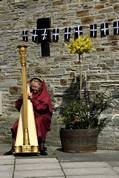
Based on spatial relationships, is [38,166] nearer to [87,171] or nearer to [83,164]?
[83,164]

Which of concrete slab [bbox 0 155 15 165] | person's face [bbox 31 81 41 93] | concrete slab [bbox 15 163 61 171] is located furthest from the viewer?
person's face [bbox 31 81 41 93]

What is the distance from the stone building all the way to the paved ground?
1401mm

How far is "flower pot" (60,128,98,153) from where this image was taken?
30.8ft

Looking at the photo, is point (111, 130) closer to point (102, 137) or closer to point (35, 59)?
point (102, 137)

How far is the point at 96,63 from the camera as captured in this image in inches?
407

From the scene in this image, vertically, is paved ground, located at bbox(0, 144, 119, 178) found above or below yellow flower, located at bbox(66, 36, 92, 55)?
below

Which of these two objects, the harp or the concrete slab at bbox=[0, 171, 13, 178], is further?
the harp

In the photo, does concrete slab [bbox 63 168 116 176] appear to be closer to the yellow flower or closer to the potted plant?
the potted plant

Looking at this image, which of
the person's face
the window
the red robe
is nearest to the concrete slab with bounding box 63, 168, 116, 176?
the red robe

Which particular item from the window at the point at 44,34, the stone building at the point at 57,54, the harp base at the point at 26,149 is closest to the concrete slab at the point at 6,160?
the harp base at the point at 26,149

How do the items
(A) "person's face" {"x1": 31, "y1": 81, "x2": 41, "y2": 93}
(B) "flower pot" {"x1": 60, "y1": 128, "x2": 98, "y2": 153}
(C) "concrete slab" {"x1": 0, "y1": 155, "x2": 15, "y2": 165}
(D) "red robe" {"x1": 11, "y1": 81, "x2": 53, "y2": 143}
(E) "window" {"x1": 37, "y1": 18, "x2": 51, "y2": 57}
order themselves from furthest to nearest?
(E) "window" {"x1": 37, "y1": 18, "x2": 51, "y2": 57}
(B) "flower pot" {"x1": 60, "y1": 128, "x2": 98, "y2": 153}
(A) "person's face" {"x1": 31, "y1": 81, "x2": 41, "y2": 93}
(D) "red robe" {"x1": 11, "y1": 81, "x2": 53, "y2": 143}
(C) "concrete slab" {"x1": 0, "y1": 155, "x2": 15, "y2": 165}

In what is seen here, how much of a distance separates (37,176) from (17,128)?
2364mm

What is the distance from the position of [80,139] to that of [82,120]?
0.40 metres

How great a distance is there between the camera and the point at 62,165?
7.71m
